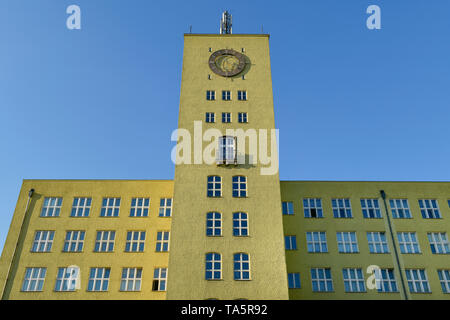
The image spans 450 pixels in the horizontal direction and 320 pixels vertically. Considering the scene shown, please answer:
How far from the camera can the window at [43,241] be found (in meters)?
34.4

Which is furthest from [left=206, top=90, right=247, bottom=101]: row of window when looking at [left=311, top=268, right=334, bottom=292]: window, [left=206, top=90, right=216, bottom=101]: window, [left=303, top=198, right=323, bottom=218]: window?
[left=311, top=268, right=334, bottom=292]: window

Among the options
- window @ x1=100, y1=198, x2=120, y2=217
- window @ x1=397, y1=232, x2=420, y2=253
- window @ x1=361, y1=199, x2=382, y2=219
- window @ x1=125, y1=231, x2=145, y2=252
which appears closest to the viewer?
window @ x1=125, y1=231, x2=145, y2=252

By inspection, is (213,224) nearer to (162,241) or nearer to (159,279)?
(162,241)

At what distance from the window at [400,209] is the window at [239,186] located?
1554cm

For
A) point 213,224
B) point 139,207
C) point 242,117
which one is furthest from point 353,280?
point 139,207

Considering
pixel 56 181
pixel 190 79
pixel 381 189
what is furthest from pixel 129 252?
pixel 381 189

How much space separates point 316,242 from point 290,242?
2.48m

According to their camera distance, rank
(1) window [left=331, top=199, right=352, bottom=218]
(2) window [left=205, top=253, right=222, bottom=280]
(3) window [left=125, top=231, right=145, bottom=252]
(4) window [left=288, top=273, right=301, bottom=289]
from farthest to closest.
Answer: (1) window [left=331, top=199, right=352, bottom=218] < (3) window [left=125, top=231, right=145, bottom=252] < (4) window [left=288, top=273, right=301, bottom=289] < (2) window [left=205, top=253, right=222, bottom=280]

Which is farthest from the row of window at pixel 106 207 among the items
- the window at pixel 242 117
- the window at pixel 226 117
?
the window at pixel 242 117

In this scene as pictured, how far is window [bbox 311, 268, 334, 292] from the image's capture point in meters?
33.5

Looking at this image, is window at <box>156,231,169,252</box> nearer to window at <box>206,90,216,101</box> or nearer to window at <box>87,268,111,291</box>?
window at <box>87,268,111,291</box>

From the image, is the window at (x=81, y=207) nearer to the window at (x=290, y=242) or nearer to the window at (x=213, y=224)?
the window at (x=213, y=224)

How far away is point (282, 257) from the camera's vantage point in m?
29.6
